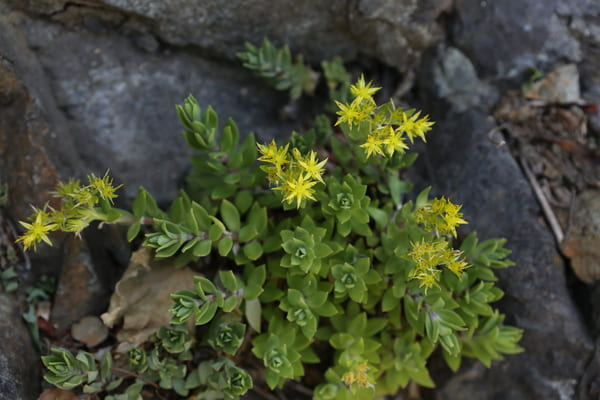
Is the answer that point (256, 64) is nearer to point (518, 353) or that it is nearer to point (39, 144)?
point (39, 144)

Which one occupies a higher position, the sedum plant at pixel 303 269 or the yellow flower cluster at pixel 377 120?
the yellow flower cluster at pixel 377 120

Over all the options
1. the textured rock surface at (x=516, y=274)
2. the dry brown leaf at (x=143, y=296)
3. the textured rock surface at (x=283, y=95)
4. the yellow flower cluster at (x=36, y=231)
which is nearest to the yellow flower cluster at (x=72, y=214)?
the yellow flower cluster at (x=36, y=231)

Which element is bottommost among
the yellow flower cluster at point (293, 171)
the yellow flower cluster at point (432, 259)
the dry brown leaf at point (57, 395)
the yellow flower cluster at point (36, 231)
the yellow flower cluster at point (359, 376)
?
the yellow flower cluster at point (359, 376)

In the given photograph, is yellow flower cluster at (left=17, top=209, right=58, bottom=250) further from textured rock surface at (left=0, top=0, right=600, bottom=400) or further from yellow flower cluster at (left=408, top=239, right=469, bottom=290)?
yellow flower cluster at (left=408, top=239, right=469, bottom=290)

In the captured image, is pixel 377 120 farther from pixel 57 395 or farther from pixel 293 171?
pixel 57 395

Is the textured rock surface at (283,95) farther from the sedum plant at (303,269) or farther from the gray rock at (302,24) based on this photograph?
the sedum plant at (303,269)

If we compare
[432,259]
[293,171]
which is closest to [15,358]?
[293,171]
